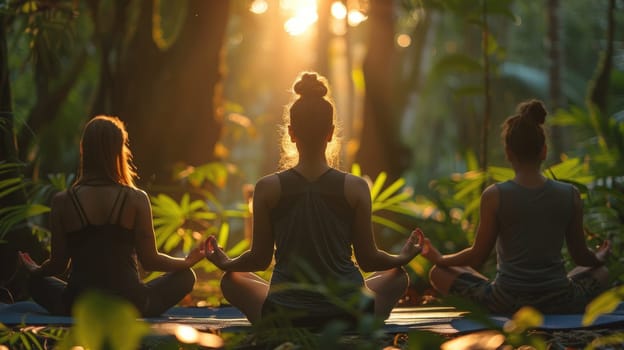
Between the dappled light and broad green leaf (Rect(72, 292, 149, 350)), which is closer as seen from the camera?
broad green leaf (Rect(72, 292, 149, 350))

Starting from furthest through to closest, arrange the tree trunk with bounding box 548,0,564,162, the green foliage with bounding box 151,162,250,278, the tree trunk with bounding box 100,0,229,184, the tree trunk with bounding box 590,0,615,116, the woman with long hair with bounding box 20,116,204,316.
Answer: the tree trunk with bounding box 548,0,564,162 < the tree trunk with bounding box 590,0,615,116 < the tree trunk with bounding box 100,0,229,184 < the green foliage with bounding box 151,162,250,278 < the woman with long hair with bounding box 20,116,204,316

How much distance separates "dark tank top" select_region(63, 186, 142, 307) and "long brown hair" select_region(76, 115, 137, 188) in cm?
9

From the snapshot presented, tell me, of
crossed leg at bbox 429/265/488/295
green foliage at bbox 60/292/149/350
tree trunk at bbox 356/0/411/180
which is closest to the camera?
green foliage at bbox 60/292/149/350

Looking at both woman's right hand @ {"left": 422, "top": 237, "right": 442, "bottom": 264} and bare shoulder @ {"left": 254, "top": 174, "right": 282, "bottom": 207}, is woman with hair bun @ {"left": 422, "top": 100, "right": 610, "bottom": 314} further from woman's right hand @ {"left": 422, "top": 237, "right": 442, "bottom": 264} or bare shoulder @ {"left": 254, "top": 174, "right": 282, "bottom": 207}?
bare shoulder @ {"left": 254, "top": 174, "right": 282, "bottom": 207}

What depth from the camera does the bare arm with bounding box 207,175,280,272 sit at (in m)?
4.04

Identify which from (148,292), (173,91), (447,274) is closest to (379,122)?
(173,91)

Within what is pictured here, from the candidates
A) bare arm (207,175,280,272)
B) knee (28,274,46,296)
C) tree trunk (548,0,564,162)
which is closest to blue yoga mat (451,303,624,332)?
bare arm (207,175,280,272)

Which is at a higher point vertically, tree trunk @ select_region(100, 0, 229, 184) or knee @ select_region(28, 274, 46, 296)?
tree trunk @ select_region(100, 0, 229, 184)

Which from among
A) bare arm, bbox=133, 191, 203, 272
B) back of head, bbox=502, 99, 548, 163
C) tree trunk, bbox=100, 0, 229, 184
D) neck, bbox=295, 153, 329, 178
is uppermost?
tree trunk, bbox=100, 0, 229, 184

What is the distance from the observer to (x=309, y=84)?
4031 millimetres

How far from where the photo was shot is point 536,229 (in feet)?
15.3

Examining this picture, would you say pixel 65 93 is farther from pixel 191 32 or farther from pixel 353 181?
pixel 353 181

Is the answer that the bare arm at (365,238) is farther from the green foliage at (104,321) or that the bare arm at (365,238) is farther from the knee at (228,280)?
the green foliage at (104,321)

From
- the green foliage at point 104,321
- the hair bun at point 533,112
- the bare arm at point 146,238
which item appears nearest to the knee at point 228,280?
the bare arm at point 146,238
